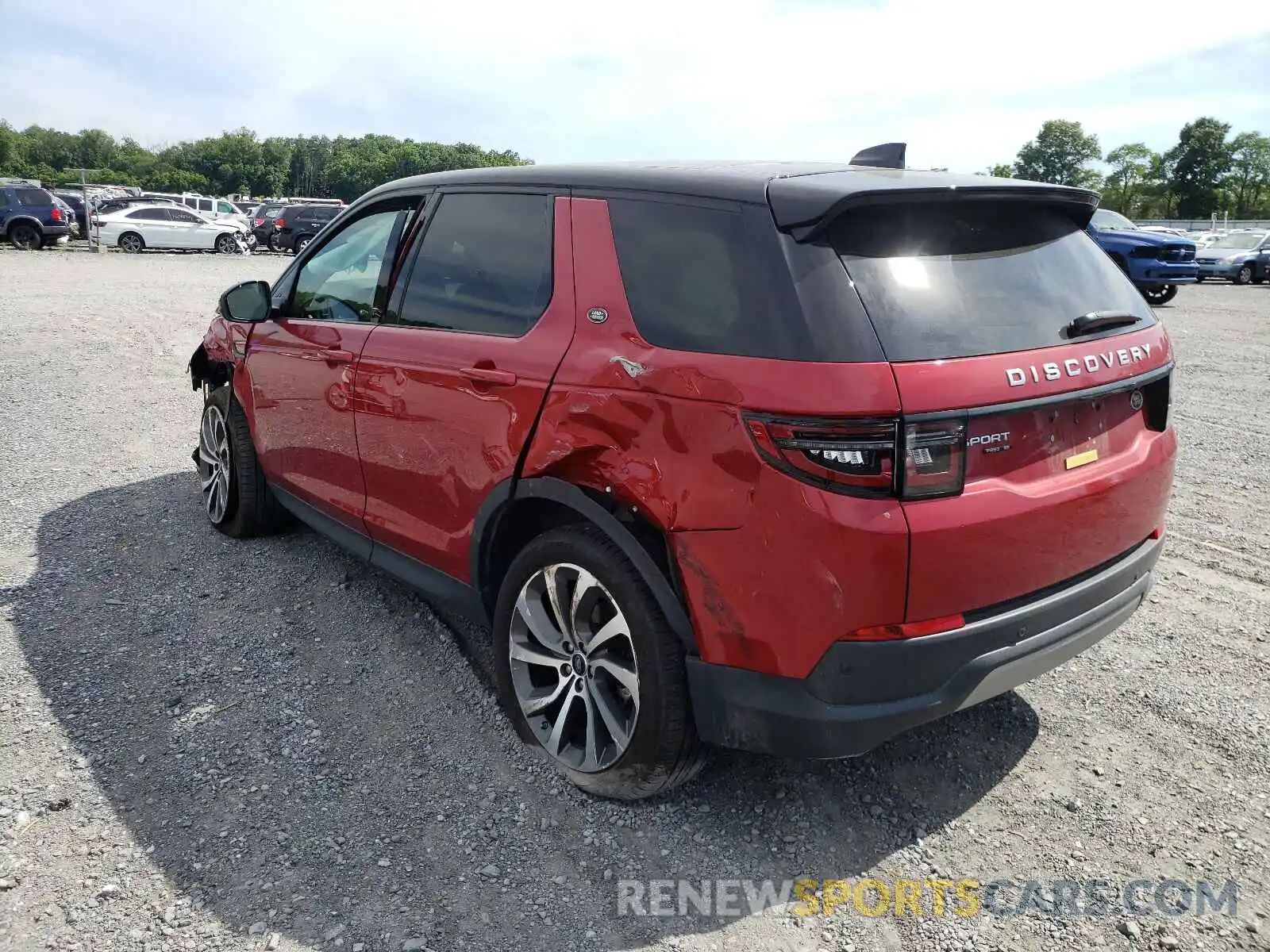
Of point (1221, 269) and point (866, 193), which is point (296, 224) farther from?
point (866, 193)

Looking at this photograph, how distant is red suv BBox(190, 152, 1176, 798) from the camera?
2.23 m

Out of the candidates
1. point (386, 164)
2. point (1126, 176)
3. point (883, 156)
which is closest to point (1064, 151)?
point (1126, 176)

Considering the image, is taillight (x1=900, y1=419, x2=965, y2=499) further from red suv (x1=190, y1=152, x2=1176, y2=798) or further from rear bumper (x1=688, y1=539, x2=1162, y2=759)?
rear bumper (x1=688, y1=539, x2=1162, y2=759)

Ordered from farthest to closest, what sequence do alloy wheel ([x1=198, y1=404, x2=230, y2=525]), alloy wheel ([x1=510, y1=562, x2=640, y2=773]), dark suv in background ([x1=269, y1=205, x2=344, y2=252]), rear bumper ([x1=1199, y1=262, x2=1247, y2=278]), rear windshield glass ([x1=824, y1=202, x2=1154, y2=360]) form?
dark suv in background ([x1=269, y1=205, x2=344, y2=252])
rear bumper ([x1=1199, y1=262, x2=1247, y2=278])
alloy wheel ([x1=198, y1=404, x2=230, y2=525])
alloy wheel ([x1=510, y1=562, x2=640, y2=773])
rear windshield glass ([x1=824, y1=202, x2=1154, y2=360])

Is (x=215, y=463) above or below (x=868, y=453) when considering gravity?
below

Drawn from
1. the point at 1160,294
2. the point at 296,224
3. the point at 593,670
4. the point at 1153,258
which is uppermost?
the point at 296,224

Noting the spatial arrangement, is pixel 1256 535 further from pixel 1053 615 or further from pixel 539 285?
pixel 539 285

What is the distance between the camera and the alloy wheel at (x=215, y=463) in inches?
195

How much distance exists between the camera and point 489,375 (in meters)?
3.00

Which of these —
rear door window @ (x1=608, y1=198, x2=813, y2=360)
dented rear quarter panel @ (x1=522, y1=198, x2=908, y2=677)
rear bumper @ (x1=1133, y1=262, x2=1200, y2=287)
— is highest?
rear door window @ (x1=608, y1=198, x2=813, y2=360)

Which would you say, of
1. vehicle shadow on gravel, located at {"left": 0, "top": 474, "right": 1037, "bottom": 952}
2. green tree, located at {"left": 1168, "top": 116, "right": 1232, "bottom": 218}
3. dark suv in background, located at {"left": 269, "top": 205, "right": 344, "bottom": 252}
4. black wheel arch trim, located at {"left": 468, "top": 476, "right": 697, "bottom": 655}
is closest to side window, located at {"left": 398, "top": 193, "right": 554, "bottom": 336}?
black wheel arch trim, located at {"left": 468, "top": 476, "right": 697, "bottom": 655}

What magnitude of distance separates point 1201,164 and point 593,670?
101 metres

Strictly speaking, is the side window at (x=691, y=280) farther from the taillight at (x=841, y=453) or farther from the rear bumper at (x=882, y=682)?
the rear bumper at (x=882, y=682)

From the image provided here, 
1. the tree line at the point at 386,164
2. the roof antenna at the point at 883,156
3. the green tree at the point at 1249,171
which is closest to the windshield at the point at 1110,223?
the roof antenna at the point at 883,156
